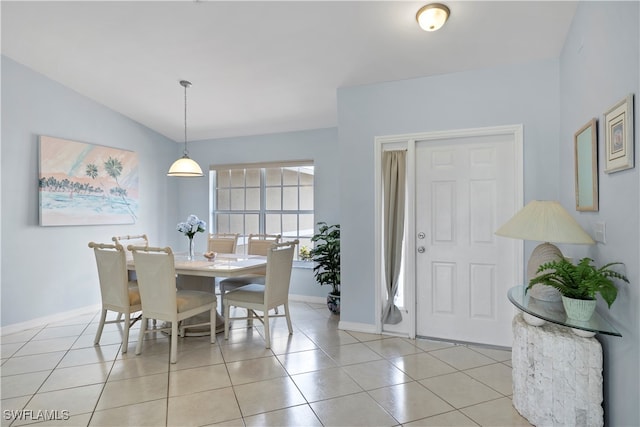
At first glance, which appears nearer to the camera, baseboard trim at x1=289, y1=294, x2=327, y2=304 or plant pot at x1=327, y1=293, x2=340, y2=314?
plant pot at x1=327, y1=293, x2=340, y2=314

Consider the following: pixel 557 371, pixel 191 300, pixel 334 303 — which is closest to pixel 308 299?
pixel 334 303

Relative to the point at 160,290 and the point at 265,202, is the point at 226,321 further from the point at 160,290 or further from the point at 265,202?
the point at 265,202

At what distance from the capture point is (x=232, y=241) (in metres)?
4.68

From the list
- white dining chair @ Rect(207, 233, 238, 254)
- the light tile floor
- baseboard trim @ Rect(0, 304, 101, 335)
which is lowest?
the light tile floor

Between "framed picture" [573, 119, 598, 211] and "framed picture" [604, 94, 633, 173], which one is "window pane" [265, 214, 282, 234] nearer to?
"framed picture" [573, 119, 598, 211]

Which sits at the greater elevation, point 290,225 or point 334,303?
point 290,225

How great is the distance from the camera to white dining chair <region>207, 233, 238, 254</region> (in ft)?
15.3

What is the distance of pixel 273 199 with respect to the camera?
5.46m

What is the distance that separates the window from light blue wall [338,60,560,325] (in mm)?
1397

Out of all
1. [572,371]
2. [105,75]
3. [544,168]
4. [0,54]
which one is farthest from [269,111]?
[572,371]

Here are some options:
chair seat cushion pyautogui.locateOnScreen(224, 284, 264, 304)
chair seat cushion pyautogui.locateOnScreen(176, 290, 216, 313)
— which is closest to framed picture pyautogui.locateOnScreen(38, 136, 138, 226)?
chair seat cushion pyautogui.locateOnScreen(176, 290, 216, 313)

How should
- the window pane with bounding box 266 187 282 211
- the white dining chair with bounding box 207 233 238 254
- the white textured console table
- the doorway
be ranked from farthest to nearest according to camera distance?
the window pane with bounding box 266 187 282 211, the white dining chair with bounding box 207 233 238 254, the doorway, the white textured console table

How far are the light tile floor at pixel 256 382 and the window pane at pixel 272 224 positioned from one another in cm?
197

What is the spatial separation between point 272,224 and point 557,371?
160 inches
